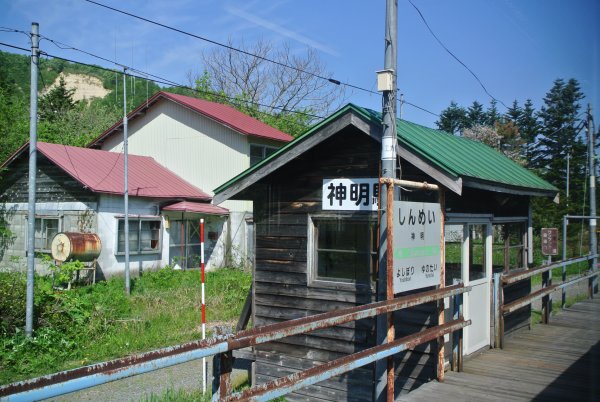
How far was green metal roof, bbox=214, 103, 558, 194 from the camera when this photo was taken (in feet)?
23.1

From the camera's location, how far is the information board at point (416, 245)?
6055 millimetres

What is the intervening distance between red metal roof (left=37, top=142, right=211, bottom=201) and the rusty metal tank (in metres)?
1.73

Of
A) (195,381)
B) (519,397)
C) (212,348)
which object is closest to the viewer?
(212,348)

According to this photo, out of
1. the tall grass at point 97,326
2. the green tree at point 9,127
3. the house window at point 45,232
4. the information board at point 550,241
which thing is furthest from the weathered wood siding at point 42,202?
the information board at point 550,241

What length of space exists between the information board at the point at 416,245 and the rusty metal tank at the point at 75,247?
14462 mm

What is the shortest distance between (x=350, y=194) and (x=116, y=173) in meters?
16.2

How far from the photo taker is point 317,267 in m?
8.66

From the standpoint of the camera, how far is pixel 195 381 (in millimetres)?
10031

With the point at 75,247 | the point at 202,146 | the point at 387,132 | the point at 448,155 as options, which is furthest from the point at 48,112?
the point at 387,132

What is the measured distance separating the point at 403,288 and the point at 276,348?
3556 millimetres

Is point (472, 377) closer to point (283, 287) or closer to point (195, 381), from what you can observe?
point (283, 287)

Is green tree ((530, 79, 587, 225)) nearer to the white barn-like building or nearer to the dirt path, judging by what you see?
the white barn-like building

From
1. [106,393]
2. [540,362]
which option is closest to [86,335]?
[106,393]

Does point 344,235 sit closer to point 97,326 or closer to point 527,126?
point 97,326
